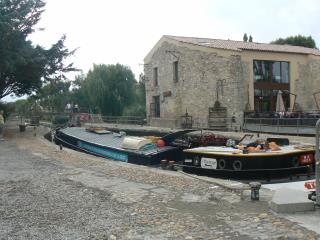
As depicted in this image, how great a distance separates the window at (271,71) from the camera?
32.1 metres

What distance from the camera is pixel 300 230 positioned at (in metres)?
5.36

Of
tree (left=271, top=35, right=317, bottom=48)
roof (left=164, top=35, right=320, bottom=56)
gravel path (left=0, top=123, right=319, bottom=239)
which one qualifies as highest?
tree (left=271, top=35, right=317, bottom=48)

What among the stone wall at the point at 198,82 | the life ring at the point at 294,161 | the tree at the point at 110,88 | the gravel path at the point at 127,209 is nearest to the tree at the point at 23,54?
the stone wall at the point at 198,82

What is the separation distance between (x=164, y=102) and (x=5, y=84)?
583 inches

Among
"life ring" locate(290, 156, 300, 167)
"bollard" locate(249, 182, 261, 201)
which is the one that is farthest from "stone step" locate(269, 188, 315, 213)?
"life ring" locate(290, 156, 300, 167)

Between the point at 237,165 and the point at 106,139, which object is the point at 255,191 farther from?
the point at 106,139

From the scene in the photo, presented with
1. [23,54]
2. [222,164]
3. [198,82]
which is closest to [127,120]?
[198,82]

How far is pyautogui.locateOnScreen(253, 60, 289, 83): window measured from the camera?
105 feet

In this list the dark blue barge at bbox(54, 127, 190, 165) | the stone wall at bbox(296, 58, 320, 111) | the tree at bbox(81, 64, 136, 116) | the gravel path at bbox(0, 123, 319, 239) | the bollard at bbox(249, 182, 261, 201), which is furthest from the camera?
the tree at bbox(81, 64, 136, 116)

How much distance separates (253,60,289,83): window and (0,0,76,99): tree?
1349cm

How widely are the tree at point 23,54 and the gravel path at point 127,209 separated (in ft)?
40.7

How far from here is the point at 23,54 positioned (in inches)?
879

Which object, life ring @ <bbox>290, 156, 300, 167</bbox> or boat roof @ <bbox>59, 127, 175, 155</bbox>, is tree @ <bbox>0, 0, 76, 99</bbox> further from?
life ring @ <bbox>290, 156, 300, 167</bbox>

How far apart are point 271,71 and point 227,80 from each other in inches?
158
